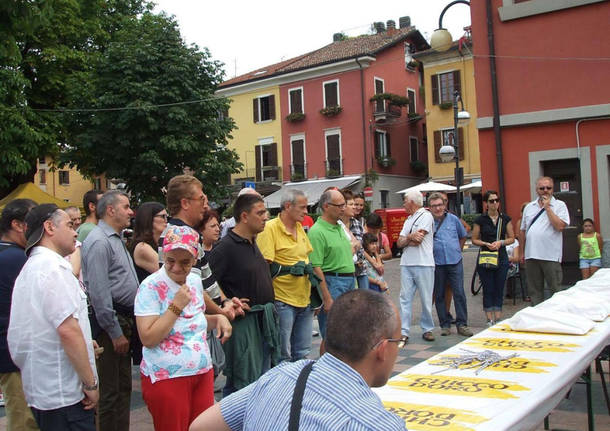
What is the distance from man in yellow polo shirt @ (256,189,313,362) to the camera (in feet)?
17.9

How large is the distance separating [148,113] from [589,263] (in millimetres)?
18195

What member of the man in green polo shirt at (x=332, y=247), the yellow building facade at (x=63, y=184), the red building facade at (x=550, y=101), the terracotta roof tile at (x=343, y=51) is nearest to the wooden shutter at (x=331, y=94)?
the terracotta roof tile at (x=343, y=51)

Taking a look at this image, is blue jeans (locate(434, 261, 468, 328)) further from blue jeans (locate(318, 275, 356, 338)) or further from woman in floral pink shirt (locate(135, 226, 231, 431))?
woman in floral pink shirt (locate(135, 226, 231, 431))

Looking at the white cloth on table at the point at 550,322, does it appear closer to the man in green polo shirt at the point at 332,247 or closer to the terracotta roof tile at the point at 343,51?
the man in green polo shirt at the point at 332,247

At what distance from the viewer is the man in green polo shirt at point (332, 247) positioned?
21.3 ft

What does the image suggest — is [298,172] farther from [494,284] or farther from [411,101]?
[494,284]

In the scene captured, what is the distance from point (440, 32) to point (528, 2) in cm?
226

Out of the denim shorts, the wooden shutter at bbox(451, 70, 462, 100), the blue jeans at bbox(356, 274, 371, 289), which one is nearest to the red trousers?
the blue jeans at bbox(356, 274, 371, 289)

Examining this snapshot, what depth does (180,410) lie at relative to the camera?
11.0 ft

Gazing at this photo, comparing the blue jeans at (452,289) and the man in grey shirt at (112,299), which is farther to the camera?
the blue jeans at (452,289)

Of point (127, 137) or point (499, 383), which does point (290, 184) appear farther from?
point (499, 383)

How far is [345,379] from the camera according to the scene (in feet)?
5.94

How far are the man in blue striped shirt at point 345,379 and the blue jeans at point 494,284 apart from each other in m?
7.19

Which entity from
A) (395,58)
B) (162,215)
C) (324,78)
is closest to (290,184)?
(324,78)
